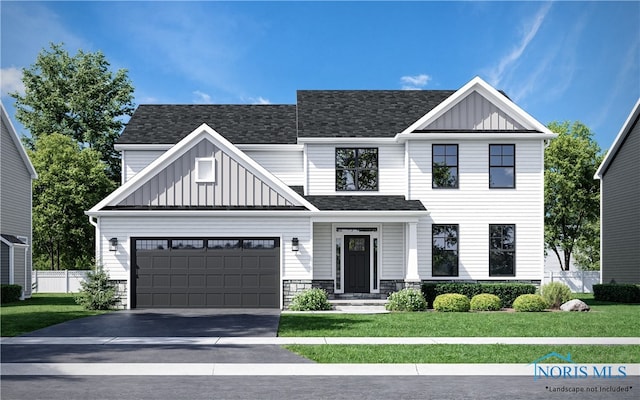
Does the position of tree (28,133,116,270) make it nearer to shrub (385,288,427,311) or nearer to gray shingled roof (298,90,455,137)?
gray shingled roof (298,90,455,137)

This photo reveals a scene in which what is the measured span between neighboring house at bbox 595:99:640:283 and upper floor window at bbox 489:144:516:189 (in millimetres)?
7935

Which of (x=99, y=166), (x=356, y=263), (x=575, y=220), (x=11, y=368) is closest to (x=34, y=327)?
(x=11, y=368)

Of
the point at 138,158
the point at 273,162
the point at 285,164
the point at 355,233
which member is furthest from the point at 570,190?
the point at 138,158

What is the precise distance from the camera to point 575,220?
1858 inches

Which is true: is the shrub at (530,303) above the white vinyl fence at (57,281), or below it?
above

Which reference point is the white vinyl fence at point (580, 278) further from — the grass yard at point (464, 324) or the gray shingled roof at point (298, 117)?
the grass yard at point (464, 324)

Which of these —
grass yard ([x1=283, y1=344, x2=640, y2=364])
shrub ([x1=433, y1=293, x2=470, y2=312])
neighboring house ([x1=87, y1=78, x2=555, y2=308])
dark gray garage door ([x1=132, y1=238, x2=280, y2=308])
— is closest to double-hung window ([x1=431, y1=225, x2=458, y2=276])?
neighboring house ([x1=87, y1=78, x2=555, y2=308])

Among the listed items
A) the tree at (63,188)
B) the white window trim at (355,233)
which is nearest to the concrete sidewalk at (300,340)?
the white window trim at (355,233)

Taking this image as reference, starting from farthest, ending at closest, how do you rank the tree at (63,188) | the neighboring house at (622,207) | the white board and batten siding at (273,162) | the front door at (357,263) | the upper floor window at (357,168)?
the tree at (63,188) < the neighboring house at (622,207) < the white board and batten siding at (273,162) < the upper floor window at (357,168) < the front door at (357,263)

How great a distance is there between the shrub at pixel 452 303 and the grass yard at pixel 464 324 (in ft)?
2.15

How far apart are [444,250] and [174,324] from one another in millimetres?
12048

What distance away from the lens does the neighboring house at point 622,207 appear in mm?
31188

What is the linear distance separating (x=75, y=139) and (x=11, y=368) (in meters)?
38.0

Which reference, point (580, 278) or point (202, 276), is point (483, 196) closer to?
point (202, 276)
